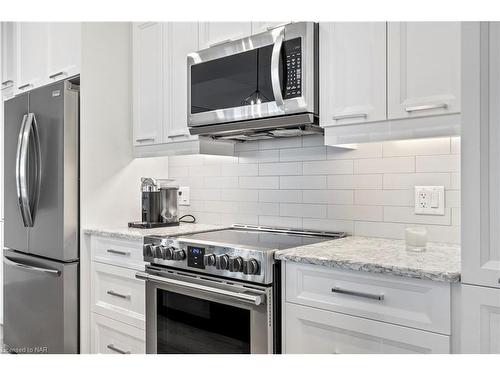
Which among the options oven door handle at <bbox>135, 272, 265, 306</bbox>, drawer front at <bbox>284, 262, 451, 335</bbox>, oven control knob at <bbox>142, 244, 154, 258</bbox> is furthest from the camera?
oven control knob at <bbox>142, 244, 154, 258</bbox>

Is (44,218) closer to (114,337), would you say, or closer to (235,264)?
(114,337)

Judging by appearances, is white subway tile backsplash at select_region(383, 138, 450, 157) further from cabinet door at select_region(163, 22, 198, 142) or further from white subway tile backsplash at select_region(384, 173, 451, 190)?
cabinet door at select_region(163, 22, 198, 142)

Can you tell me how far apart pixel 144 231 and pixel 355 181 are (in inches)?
45.8

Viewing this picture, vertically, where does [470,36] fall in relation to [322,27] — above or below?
below

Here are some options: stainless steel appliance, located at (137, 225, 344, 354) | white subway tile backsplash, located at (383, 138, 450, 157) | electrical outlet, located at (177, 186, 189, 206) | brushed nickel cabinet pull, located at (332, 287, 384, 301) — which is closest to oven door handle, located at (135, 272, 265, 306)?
stainless steel appliance, located at (137, 225, 344, 354)

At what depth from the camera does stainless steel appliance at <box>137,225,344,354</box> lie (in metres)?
1.69

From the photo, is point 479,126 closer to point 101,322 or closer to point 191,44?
point 191,44

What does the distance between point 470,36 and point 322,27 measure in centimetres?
73

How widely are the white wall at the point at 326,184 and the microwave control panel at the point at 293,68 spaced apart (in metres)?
0.47

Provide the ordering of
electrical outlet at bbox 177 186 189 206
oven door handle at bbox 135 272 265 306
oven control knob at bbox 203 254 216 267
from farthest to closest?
electrical outlet at bbox 177 186 189 206
oven control knob at bbox 203 254 216 267
oven door handle at bbox 135 272 265 306

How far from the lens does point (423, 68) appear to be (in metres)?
1.60

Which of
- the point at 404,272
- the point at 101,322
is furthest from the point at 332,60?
the point at 101,322

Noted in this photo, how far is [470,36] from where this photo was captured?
49.9 inches

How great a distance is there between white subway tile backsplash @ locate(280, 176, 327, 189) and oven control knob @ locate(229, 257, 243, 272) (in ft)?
2.43
